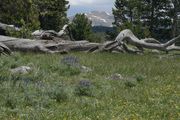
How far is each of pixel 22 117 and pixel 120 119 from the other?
6.82ft

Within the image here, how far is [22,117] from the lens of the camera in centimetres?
1193

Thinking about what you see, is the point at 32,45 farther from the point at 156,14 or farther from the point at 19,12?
the point at 156,14

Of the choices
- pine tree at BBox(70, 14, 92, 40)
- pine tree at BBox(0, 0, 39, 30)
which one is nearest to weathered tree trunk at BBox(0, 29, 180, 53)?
pine tree at BBox(0, 0, 39, 30)

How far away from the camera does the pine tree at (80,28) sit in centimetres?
5925

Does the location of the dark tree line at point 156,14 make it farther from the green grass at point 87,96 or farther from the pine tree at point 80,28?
the green grass at point 87,96

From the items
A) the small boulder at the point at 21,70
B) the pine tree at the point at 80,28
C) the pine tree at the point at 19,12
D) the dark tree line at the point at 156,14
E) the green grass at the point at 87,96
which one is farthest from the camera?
the dark tree line at the point at 156,14

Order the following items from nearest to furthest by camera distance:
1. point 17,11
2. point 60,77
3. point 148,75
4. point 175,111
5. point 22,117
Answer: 1. point 22,117
2. point 175,111
3. point 60,77
4. point 148,75
5. point 17,11

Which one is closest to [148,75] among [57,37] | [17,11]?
[57,37]

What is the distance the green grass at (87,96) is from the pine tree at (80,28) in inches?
1409

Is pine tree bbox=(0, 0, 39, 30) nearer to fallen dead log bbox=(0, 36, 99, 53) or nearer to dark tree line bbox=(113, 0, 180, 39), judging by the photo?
fallen dead log bbox=(0, 36, 99, 53)

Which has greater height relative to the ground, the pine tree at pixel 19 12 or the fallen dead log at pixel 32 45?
the pine tree at pixel 19 12

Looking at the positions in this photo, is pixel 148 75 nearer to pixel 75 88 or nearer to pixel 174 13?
pixel 75 88

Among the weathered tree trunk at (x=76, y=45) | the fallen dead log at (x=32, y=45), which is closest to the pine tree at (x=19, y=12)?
the weathered tree trunk at (x=76, y=45)

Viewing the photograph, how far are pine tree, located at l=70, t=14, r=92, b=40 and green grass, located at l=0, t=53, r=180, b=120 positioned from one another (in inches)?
1409
